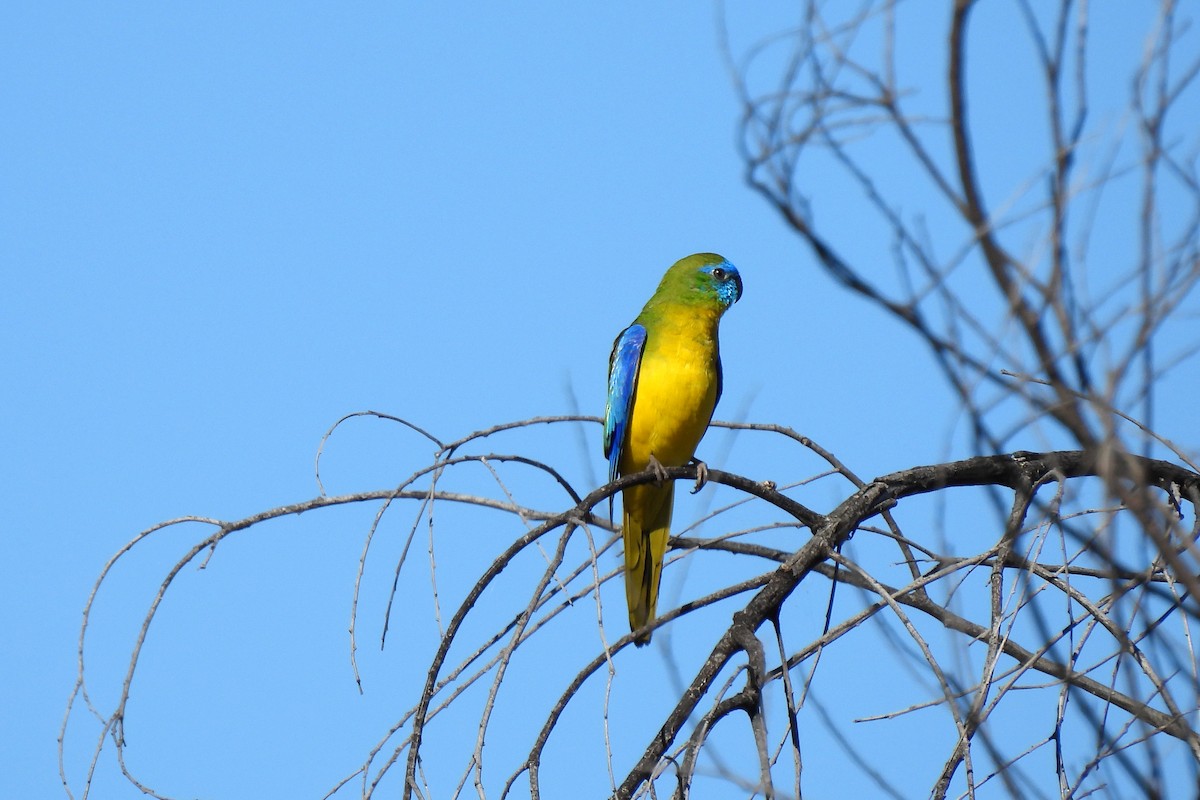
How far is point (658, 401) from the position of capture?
544 cm

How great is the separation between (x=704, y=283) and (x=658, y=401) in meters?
0.76

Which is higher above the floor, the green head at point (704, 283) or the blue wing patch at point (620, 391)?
the green head at point (704, 283)

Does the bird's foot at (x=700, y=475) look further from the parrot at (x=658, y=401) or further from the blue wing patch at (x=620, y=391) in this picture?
the blue wing patch at (x=620, y=391)

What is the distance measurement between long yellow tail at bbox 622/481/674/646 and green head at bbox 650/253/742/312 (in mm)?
980

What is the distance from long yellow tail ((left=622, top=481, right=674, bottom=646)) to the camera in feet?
17.3

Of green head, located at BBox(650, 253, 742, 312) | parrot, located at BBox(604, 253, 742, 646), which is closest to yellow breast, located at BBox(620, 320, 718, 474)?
parrot, located at BBox(604, 253, 742, 646)

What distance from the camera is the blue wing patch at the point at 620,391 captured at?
5.60 metres

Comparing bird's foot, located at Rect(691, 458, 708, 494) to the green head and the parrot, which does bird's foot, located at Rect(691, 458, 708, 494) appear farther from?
the green head

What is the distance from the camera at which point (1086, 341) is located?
1690mm

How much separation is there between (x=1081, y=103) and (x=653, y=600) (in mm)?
3938

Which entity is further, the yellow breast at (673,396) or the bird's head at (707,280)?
the bird's head at (707,280)

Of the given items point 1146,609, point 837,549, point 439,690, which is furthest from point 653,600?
point 1146,609

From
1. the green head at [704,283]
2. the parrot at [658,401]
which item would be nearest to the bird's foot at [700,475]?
the parrot at [658,401]

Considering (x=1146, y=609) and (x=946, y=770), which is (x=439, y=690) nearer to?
(x=946, y=770)
